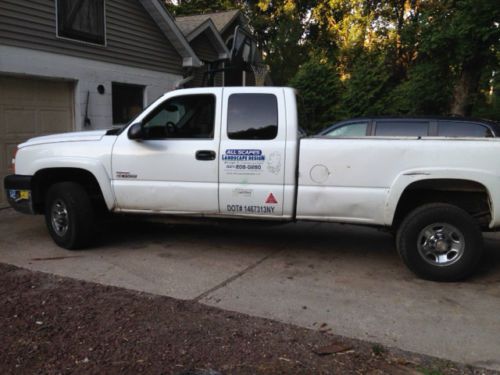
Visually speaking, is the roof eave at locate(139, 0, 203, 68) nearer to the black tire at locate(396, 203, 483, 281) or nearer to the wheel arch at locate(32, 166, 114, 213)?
the wheel arch at locate(32, 166, 114, 213)

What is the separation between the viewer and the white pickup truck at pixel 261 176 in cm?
458

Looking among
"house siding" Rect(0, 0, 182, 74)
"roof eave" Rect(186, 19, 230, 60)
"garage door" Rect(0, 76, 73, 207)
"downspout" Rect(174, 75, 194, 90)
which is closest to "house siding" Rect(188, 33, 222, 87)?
"roof eave" Rect(186, 19, 230, 60)

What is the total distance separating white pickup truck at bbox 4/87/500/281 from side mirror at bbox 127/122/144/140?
0.04 ft

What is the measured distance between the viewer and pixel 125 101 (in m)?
11.7

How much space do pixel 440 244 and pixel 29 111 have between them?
7.79m

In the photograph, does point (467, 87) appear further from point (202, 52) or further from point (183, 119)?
point (183, 119)

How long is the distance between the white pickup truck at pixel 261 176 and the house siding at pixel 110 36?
384cm

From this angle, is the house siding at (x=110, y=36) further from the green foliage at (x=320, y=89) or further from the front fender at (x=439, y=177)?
the front fender at (x=439, y=177)

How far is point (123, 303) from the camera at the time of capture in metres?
4.02

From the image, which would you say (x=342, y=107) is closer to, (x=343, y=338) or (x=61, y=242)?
(x=61, y=242)

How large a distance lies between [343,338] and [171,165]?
9.18 ft

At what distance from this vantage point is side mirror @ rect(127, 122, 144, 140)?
5.21 metres

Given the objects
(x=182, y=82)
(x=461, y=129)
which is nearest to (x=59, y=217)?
(x=461, y=129)

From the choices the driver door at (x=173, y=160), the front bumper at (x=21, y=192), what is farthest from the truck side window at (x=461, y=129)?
the front bumper at (x=21, y=192)
